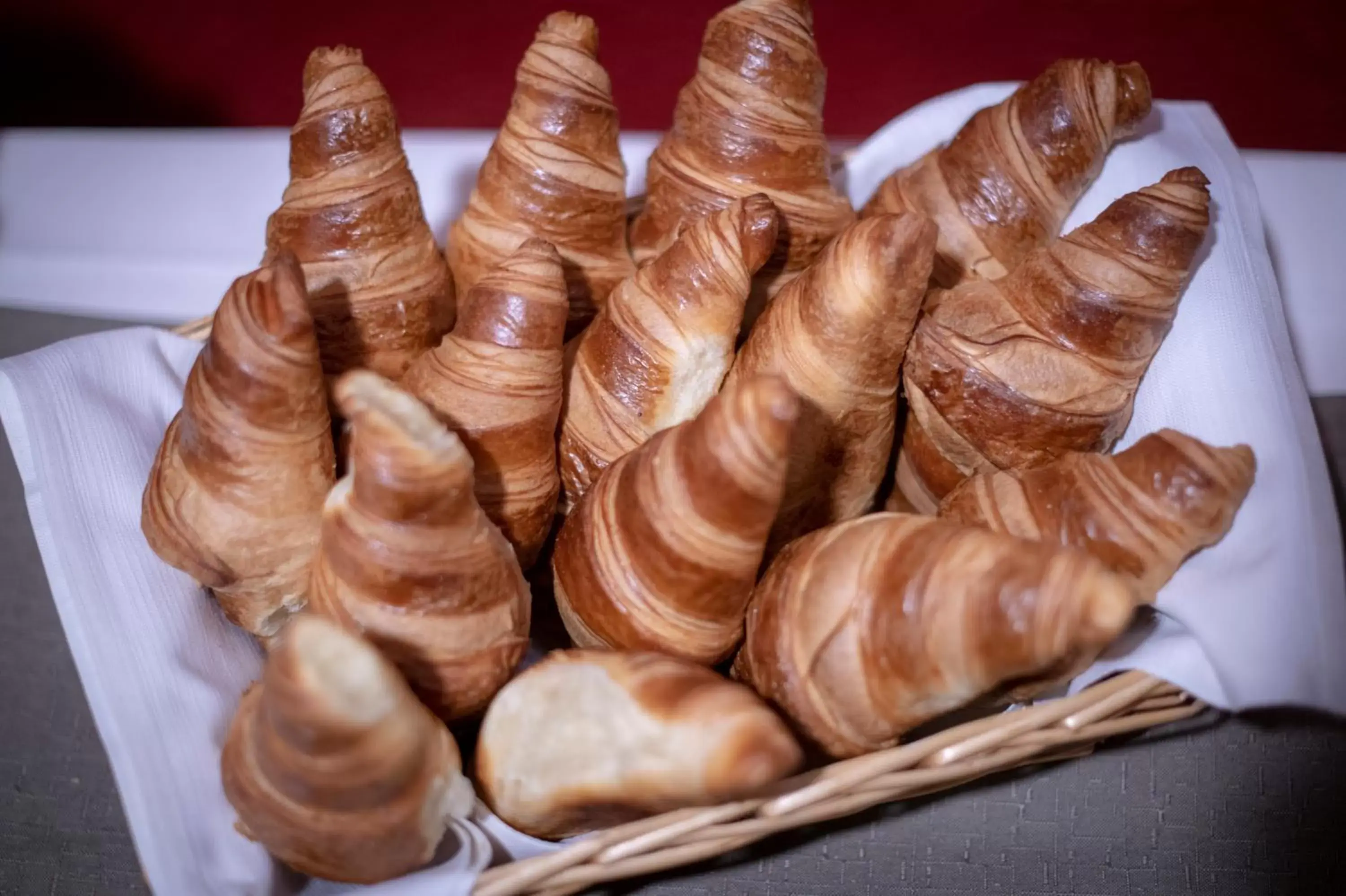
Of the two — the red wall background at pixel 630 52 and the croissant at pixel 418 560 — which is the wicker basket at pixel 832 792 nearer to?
the croissant at pixel 418 560

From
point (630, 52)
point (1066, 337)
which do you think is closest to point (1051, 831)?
point (1066, 337)

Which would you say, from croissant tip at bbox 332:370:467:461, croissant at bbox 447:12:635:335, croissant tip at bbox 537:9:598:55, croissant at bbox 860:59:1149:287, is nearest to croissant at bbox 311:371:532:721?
croissant tip at bbox 332:370:467:461

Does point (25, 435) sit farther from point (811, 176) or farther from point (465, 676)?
point (811, 176)

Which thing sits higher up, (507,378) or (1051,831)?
(507,378)

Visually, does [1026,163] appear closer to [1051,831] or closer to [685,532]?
[685,532]

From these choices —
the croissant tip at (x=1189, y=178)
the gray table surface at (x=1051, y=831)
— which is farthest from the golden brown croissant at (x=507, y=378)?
the croissant tip at (x=1189, y=178)

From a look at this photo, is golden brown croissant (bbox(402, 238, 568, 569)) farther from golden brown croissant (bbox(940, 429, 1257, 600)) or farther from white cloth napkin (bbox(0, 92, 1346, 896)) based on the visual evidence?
golden brown croissant (bbox(940, 429, 1257, 600))

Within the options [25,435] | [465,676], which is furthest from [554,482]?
[25,435]
